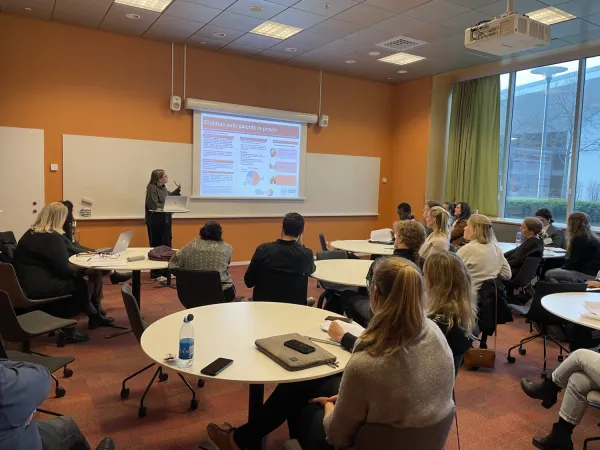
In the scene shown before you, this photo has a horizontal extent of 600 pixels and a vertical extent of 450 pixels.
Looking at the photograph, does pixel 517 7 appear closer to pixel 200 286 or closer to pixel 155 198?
pixel 200 286

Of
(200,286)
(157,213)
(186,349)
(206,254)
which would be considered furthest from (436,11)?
(186,349)

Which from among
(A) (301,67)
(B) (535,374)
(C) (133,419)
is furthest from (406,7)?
(C) (133,419)

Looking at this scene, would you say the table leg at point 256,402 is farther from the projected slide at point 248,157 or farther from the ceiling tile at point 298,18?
the projected slide at point 248,157

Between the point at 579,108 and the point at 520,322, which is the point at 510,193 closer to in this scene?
the point at 579,108

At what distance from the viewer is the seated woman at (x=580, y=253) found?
16.3ft

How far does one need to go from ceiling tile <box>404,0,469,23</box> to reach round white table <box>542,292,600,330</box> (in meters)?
3.48

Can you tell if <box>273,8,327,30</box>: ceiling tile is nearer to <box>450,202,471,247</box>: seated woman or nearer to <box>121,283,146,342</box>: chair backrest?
<box>450,202,471,247</box>: seated woman

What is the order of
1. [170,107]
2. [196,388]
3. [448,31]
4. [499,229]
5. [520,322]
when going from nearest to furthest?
[196,388]
[520,322]
[448,31]
[170,107]
[499,229]

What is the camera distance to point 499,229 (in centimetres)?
759

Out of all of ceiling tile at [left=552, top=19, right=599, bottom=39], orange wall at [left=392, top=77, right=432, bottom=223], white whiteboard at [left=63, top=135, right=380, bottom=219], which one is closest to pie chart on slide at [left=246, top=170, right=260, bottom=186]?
white whiteboard at [left=63, top=135, right=380, bottom=219]

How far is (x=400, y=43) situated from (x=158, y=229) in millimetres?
4444

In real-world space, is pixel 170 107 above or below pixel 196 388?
above

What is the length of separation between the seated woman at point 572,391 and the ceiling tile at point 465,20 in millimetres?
4308

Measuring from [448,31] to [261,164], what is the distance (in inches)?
143
